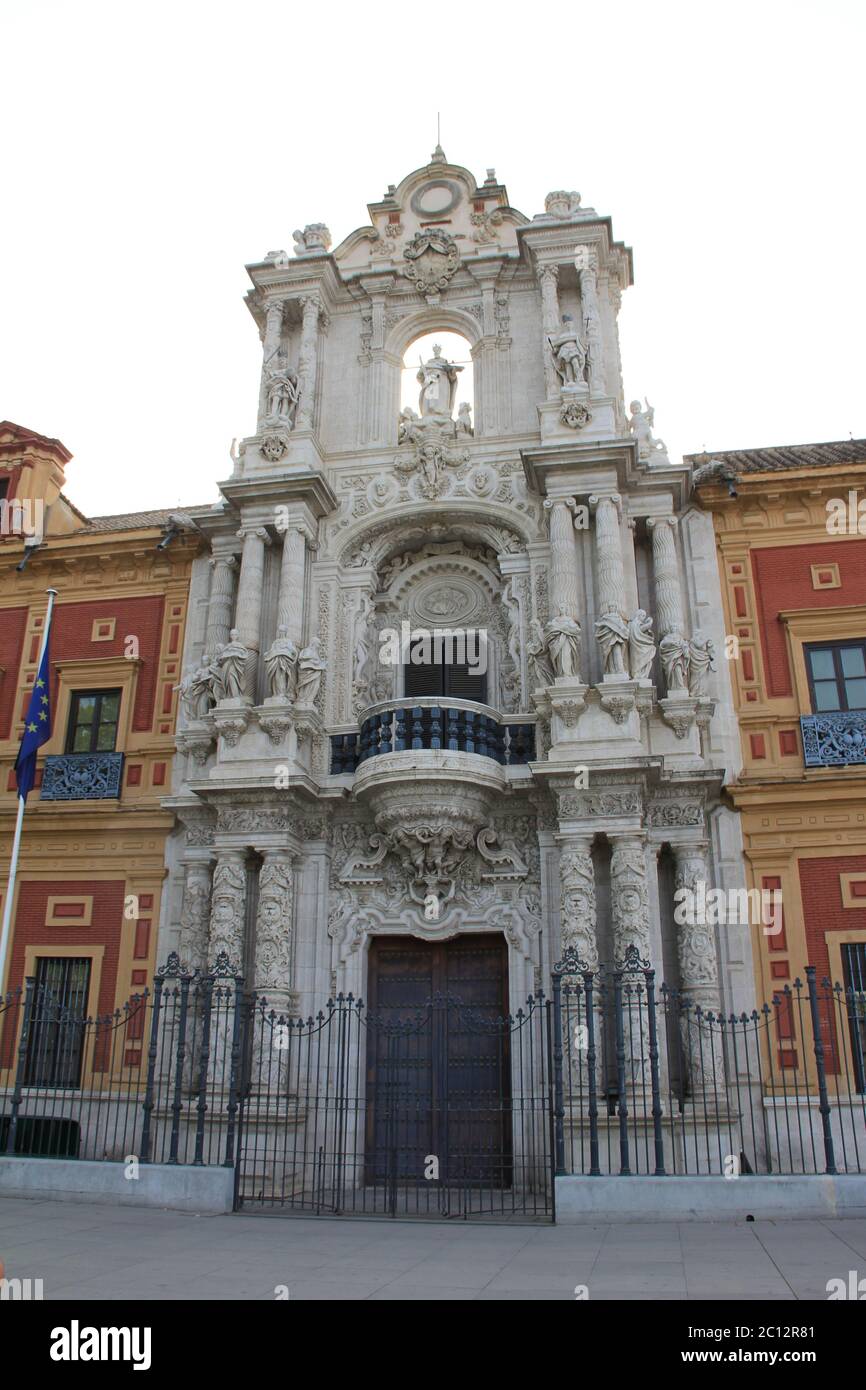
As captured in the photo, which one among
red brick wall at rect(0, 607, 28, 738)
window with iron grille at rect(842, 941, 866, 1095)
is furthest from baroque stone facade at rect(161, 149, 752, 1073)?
red brick wall at rect(0, 607, 28, 738)

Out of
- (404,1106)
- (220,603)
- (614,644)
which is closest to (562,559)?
(614,644)

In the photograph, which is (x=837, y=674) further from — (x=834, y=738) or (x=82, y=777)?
(x=82, y=777)

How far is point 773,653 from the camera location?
1736 cm

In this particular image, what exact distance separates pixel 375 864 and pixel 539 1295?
9592 millimetres

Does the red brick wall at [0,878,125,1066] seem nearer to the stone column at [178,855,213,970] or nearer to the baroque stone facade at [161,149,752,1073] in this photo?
the baroque stone facade at [161,149,752,1073]

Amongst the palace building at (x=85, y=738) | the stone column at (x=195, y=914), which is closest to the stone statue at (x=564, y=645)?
the stone column at (x=195, y=914)

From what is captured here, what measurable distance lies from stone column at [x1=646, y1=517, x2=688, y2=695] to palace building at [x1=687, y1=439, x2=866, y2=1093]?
98cm

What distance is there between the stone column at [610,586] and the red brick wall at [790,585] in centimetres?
249

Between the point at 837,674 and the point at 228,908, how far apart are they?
10.1m

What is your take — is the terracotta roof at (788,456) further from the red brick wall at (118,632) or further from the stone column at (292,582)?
the red brick wall at (118,632)

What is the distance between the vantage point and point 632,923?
14828mm

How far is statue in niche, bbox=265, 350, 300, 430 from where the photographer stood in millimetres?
19312
